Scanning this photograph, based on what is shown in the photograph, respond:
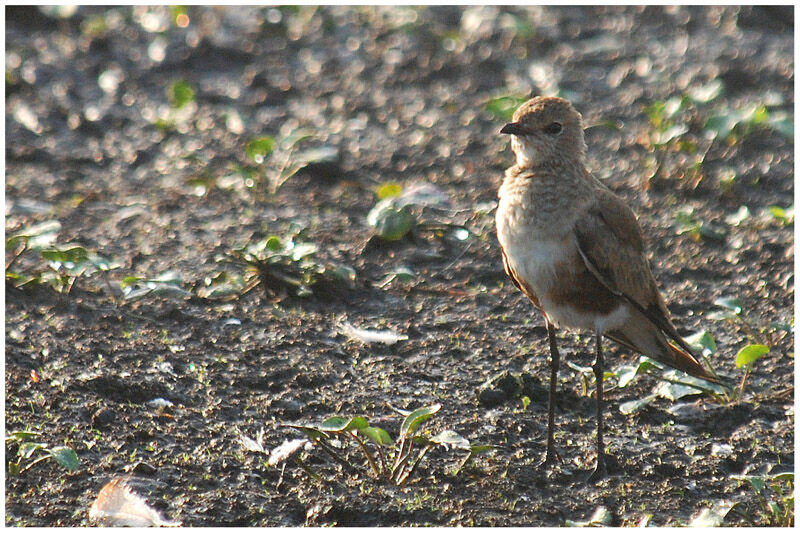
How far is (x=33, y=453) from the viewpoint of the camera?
12.4 feet

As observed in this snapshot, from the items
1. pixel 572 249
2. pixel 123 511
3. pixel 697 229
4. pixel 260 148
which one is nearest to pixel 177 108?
pixel 260 148

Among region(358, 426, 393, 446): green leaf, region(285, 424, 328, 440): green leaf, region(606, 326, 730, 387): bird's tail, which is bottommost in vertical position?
region(358, 426, 393, 446): green leaf

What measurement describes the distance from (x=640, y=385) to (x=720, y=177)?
2305mm

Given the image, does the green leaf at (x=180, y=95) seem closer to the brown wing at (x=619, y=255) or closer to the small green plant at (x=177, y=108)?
the small green plant at (x=177, y=108)

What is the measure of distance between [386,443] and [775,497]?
1.33 metres

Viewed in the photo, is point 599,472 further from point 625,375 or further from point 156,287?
point 156,287

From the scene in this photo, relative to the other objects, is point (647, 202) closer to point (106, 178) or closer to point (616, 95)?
point (616, 95)

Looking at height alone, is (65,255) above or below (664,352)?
above

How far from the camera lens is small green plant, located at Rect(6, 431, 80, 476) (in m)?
3.56

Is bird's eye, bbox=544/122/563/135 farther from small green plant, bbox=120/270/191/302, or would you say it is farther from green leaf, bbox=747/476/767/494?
small green plant, bbox=120/270/191/302

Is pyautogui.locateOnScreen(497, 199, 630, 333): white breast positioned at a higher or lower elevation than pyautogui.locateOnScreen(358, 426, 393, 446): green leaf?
higher

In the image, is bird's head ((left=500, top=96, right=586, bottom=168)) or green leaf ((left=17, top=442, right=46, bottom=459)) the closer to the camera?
green leaf ((left=17, top=442, right=46, bottom=459))

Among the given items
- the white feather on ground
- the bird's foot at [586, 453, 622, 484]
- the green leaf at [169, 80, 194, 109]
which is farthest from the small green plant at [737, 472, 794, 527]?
the green leaf at [169, 80, 194, 109]

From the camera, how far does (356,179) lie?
6527mm
